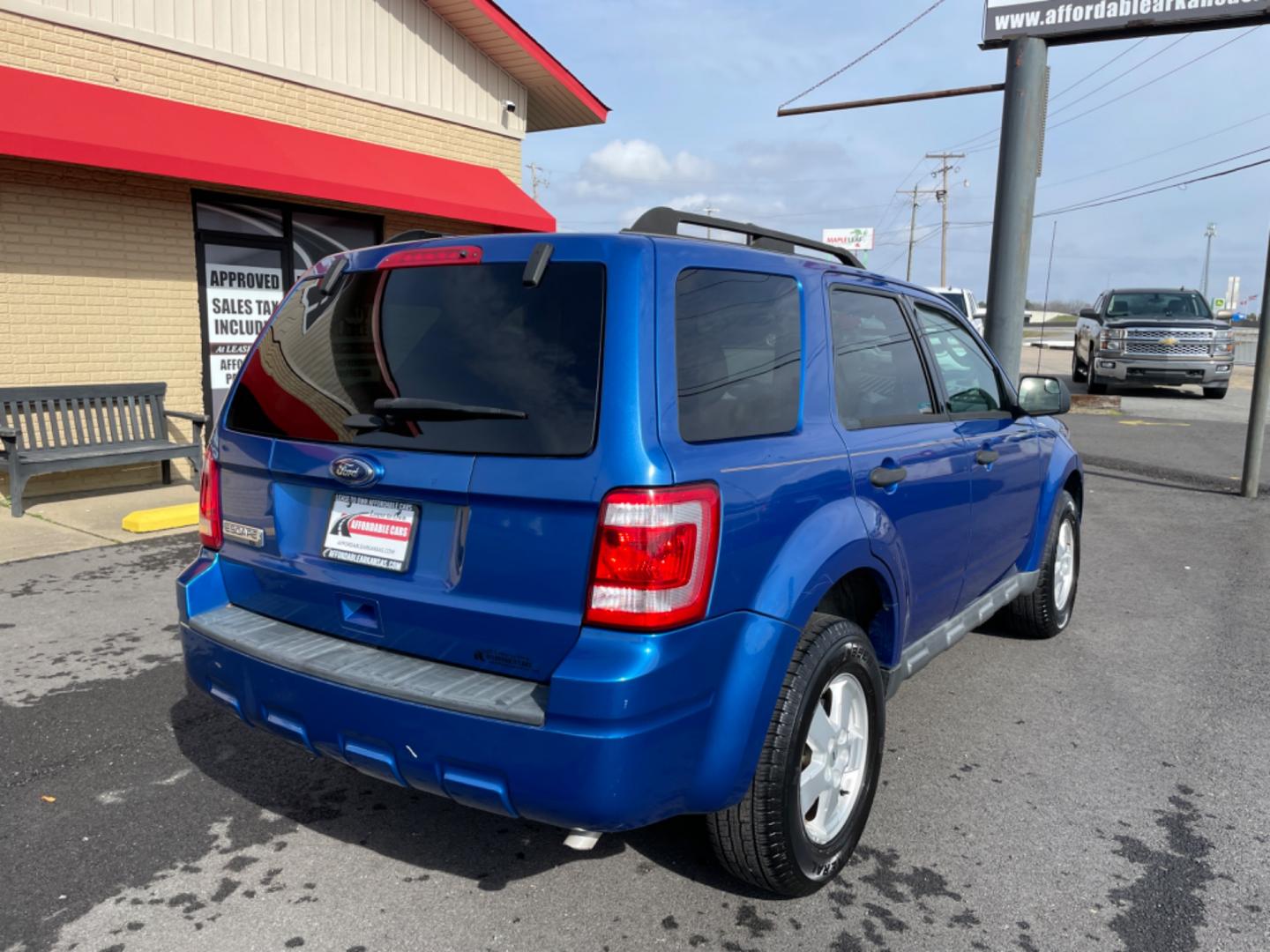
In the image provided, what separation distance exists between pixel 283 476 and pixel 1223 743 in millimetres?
3759

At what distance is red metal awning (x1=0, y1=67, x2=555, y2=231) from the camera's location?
8.01 m

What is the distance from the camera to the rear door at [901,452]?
10.4ft

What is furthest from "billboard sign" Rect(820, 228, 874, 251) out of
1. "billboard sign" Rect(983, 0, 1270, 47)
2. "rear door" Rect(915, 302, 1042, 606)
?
"rear door" Rect(915, 302, 1042, 606)

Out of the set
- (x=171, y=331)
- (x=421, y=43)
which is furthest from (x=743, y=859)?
(x=421, y=43)

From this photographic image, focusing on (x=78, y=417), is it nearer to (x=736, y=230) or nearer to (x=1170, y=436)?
(x=736, y=230)

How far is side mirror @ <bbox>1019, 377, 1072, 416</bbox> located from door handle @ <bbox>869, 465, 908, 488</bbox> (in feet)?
5.49

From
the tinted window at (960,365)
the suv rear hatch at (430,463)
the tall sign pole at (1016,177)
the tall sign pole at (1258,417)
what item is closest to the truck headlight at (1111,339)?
the tall sign pole at (1016,177)

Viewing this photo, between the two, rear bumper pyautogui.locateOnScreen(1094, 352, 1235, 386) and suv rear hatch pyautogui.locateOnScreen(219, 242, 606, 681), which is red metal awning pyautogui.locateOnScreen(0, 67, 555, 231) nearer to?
suv rear hatch pyautogui.locateOnScreen(219, 242, 606, 681)

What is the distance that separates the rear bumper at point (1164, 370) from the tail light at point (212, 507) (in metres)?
20.9

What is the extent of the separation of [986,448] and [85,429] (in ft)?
28.2

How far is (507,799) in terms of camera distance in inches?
94.6

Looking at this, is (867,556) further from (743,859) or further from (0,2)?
(0,2)

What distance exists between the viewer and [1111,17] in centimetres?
1209

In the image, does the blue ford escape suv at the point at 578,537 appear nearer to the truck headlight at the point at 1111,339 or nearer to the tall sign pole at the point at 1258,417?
the tall sign pole at the point at 1258,417
